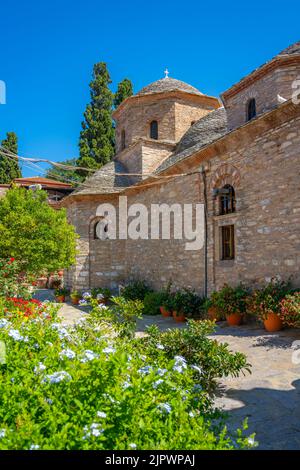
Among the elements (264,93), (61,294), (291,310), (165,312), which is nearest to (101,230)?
(61,294)

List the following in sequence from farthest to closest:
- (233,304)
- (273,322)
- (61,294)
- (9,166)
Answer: (9,166) → (61,294) → (233,304) → (273,322)

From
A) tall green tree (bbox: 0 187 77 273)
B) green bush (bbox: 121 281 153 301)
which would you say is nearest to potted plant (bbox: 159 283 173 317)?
green bush (bbox: 121 281 153 301)

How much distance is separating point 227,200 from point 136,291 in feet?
16.6

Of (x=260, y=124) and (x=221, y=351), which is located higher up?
(x=260, y=124)

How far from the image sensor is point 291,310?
6.77m

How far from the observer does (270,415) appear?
3707 millimetres

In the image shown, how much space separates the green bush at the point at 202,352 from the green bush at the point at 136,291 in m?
8.19

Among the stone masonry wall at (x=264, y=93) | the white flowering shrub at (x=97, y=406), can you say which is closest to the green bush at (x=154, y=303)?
the stone masonry wall at (x=264, y=93)

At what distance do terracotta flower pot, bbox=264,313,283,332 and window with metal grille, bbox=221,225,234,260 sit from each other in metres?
2.61

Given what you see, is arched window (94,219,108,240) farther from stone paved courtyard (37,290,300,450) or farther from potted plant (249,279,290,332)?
stone paved courtyard (37,290,300,450)

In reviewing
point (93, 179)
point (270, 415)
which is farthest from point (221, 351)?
point (93, 179)

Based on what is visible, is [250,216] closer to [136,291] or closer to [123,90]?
[136,291]
